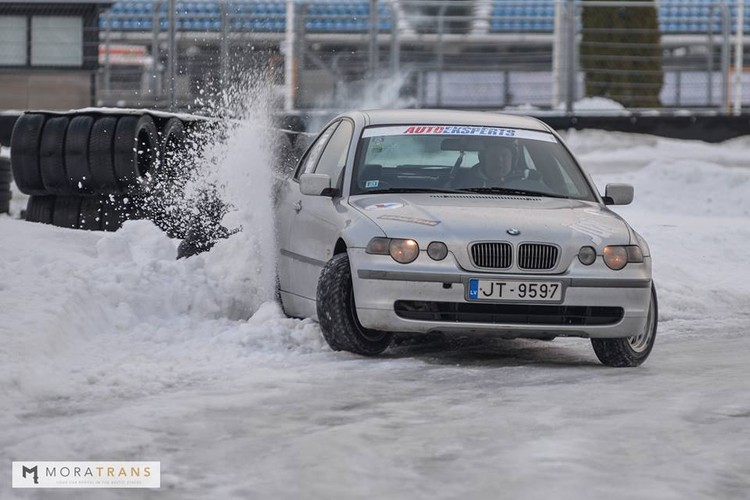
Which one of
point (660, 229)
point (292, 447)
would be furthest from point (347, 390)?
Result: point (660, 229)

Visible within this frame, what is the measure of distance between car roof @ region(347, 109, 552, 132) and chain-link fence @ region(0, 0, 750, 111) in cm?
1126

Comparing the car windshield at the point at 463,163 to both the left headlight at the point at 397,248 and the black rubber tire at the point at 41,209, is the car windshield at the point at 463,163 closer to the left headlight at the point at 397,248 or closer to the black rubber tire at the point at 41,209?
the left headlight at the point at 397,248

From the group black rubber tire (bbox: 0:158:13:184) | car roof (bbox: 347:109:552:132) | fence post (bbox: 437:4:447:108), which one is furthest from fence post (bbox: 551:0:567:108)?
car roof (bbox: 347:109:552:132)

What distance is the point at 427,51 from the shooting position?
24.0 metres

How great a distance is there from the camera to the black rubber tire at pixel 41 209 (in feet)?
44.9

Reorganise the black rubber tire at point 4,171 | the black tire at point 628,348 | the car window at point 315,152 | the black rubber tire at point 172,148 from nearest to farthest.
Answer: the black tire at point 628,348
the car window at point 315,152
the black rubber tire at point 172,148
the black rubber tire at point 4,171

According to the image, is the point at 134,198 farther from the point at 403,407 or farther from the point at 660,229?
the point at 403,407

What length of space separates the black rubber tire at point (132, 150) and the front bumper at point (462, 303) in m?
5.70

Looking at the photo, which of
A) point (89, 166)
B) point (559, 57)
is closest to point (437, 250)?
point (89, 166)

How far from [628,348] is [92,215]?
21.8 feet

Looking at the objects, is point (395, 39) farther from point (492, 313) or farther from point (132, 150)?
point (492, 313)

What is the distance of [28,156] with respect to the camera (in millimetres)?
13602

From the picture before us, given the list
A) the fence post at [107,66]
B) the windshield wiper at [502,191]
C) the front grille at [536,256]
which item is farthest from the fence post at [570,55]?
the front grille at [536,256]

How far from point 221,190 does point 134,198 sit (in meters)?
2.07
